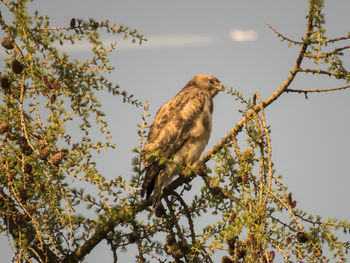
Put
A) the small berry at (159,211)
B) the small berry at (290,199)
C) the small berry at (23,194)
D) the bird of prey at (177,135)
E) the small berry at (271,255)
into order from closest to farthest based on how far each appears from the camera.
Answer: the small berry at (271,255)
the small berry at (290,199)
the small berry at (23,194)
the small berry at (159,211)
the bird of prey at (177,135)

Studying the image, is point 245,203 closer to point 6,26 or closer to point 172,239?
point 172,239

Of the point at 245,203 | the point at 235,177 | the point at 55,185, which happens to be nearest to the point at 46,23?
the point at 55,185

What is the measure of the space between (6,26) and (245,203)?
2225 millimetres

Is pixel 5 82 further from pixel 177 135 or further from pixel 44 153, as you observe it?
pixel 177 135

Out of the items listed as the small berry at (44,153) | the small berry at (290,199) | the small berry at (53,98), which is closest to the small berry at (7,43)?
the small berry at (53,98)

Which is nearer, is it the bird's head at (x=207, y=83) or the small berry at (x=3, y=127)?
the small berry at (x=3, y=127)

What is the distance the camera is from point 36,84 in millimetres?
3270

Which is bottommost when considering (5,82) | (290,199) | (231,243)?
(231,243)

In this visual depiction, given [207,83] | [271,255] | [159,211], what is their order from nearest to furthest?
[271,255] < [159,211] < [207,83]

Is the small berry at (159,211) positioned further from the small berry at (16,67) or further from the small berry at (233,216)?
the small berry at (16,67)

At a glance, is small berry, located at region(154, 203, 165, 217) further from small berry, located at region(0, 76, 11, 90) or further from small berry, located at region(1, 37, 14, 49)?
small berry, located at region(1, 37, 14, 49)

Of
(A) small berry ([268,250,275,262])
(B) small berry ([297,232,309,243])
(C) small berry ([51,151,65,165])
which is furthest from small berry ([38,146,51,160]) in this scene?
(B) small berry ([297,232,309,243])

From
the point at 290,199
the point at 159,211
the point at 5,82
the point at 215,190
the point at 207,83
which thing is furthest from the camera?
the point at 207,83

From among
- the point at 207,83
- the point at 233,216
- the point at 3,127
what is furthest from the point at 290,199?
the point at 207,83
